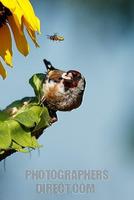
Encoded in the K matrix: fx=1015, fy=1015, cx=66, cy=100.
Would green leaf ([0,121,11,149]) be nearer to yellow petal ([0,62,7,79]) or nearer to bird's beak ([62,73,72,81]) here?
bird's beak ([62,73,72,81])

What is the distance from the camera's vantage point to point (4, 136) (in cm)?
144

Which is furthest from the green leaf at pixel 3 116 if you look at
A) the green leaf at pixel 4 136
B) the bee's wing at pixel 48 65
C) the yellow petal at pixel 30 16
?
the yellow petal at pixel 30 16

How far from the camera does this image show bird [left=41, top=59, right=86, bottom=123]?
1479 mm

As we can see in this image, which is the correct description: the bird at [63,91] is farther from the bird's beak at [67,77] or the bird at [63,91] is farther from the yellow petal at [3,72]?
the yellow petal at [3,72]

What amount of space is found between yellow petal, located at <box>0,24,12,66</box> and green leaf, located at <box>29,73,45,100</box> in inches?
6.8

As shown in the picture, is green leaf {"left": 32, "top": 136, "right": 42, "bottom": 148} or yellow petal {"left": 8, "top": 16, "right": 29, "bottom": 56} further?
yellow petal {"left": 8, "top": 16, "right": 29, "bottom": 56}

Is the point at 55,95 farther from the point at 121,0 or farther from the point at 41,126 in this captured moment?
the point at 121,0

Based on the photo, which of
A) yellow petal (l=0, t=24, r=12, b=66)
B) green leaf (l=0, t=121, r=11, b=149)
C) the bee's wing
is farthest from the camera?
yellow petal (l=0, t=24, r=12, b=66)

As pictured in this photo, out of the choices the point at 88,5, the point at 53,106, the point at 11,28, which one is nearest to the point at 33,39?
the point at 11,28

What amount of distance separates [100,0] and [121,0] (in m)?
0.09

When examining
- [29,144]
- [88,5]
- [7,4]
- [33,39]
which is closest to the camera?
[29,144]

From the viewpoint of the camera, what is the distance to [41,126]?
4.90 ft

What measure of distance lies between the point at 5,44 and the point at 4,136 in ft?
1.27

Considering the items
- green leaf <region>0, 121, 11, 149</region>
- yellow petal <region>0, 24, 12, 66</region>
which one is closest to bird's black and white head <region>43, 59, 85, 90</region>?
green leaf <region>0, 121, 11, 149</region>
